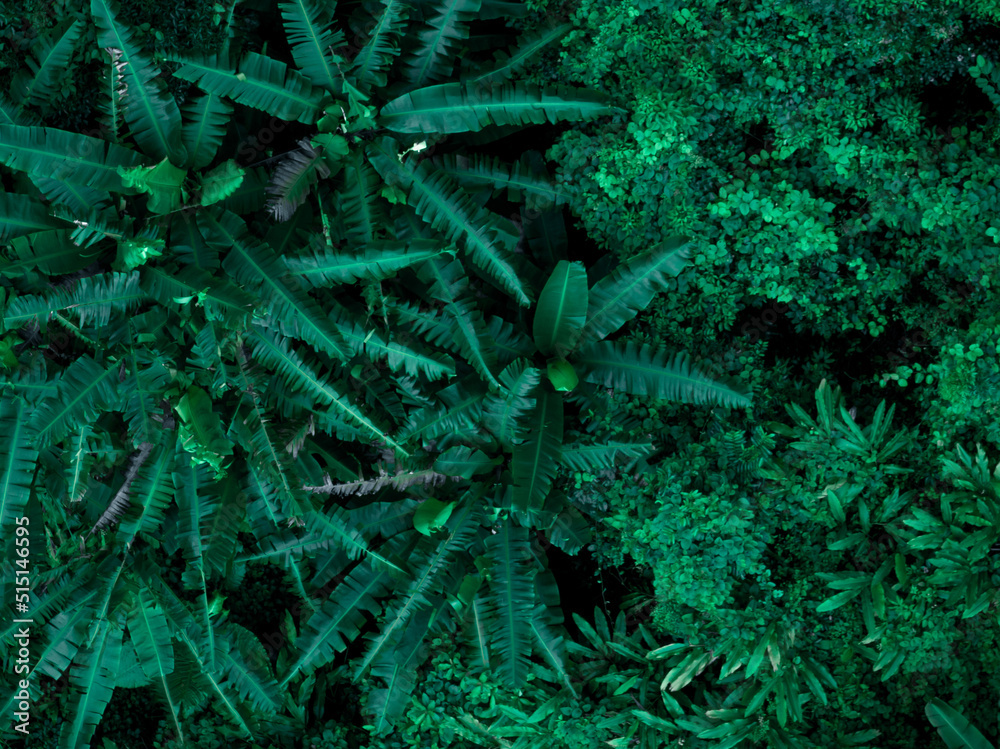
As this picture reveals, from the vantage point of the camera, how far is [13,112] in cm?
384

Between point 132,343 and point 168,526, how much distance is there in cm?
123

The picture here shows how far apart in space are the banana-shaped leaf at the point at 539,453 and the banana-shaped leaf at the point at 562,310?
28 cm

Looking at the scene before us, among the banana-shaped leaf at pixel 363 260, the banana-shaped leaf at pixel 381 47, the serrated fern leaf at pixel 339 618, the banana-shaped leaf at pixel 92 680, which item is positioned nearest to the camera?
the banana-shaped leaf at pixel 363 260

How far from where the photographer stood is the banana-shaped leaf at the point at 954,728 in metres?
3.90

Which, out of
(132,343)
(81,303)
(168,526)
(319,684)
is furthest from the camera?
(319,684)

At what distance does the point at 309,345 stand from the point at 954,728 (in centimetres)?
417

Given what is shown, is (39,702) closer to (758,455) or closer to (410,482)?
(410,482)

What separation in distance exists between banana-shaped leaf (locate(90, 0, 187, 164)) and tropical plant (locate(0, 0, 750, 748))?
0.01 m

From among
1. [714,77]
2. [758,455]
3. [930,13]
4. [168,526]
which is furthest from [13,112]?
[930,13]

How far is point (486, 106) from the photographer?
12.4ft

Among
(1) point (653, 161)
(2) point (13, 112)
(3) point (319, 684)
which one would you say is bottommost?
(3) point (319, 684)

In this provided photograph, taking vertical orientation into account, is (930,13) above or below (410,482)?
above

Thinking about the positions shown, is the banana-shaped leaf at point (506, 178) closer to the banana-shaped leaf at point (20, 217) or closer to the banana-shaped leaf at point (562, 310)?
the banana-shaped leaf at point (562, 310)

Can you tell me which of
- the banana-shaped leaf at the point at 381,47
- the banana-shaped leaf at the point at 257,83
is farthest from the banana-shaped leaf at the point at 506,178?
the banana-shaped leaf at the point at 257,83
